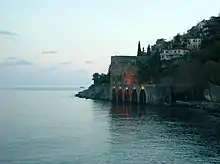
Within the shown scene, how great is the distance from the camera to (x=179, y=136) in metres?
48.6

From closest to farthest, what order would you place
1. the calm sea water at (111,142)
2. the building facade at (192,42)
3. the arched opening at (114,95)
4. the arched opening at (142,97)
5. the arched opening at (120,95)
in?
the calm sea water at (111,142) < the arched opening at (142,97) < the arched opening at (120,95) < the arched opening at (114,95) < the building facade at (192,42)

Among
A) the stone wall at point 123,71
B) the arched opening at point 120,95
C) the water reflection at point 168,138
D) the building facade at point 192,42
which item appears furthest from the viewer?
the building facade at point 192,42

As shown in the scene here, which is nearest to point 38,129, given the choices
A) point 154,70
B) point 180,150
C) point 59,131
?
point 59,131

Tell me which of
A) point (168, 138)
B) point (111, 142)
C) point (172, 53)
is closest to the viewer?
point (111, 142)

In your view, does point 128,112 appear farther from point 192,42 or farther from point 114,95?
point 192,42

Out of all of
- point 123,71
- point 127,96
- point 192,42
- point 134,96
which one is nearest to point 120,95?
point 127,96

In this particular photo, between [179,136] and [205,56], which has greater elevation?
[205,56]

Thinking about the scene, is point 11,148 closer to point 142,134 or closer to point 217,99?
point 142,134

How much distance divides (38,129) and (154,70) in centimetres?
5980

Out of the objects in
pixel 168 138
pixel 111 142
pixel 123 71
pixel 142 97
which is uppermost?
pixel 123 71

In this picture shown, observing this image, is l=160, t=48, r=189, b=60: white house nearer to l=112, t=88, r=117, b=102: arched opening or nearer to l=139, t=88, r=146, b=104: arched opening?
l=112, t=88, r=117, b=102: arched opening

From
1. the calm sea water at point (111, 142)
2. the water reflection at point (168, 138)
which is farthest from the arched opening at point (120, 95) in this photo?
the calm sea water at point (111, 142)

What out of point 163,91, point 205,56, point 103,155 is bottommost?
point 103,155

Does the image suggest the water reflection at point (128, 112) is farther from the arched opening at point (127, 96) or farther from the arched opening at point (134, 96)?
the arched opening at point (127, 96)
